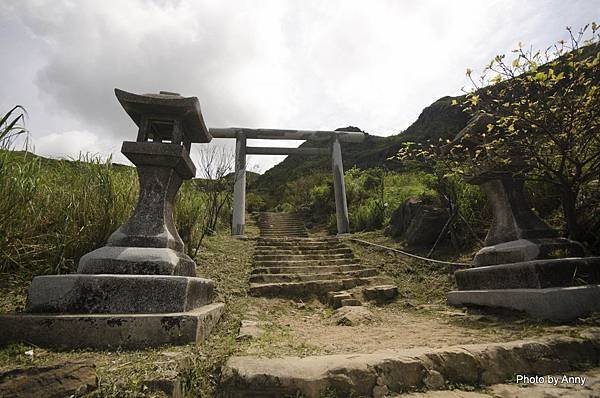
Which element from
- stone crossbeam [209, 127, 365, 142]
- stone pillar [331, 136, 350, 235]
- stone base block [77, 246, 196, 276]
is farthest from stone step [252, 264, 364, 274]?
stone crossbeam [209, 127, 365, 142]

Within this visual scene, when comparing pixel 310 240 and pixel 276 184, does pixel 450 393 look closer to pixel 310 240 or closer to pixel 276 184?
pixel 310 240

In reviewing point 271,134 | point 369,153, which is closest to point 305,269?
point 271,134

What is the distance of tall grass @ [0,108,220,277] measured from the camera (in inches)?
106

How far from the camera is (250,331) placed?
7.61 ft

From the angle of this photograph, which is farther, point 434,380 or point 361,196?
point 361,196

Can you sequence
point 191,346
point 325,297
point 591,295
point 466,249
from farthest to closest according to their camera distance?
point 466,249 → point 325,297 → point 591,295 → point 191,346

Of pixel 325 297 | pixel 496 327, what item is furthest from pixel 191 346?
pixel 325 297

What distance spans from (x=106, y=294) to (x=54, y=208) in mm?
1718

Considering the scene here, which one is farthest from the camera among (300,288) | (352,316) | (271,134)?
(271,134)

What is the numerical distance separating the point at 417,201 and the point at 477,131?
2.87 m

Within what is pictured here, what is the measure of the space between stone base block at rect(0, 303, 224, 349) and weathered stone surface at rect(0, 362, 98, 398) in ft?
1.61

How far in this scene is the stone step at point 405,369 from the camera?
1343 millimetres

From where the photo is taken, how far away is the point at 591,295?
2338 millimetres

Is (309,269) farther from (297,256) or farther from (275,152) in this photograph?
(275,152)
